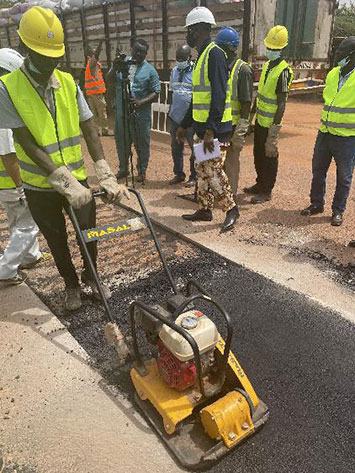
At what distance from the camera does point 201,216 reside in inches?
204

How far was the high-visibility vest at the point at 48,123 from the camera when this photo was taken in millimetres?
2672

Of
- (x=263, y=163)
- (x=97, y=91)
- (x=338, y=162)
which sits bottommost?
(x=263, y=163)

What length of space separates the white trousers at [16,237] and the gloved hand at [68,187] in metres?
1.12

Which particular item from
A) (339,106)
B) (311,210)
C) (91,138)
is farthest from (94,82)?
(91,138)

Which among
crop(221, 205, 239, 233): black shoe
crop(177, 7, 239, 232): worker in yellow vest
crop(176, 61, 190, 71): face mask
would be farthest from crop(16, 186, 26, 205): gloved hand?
crop(176, 61, 190, 71): face mask

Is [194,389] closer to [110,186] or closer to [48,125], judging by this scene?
[110,186]

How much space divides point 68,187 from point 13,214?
1271 millimetres

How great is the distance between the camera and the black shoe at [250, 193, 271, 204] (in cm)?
570

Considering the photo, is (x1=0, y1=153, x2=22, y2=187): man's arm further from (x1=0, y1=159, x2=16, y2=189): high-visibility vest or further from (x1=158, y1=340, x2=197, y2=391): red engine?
(x1=158, y1=340, x2=197, y2=391): red engine

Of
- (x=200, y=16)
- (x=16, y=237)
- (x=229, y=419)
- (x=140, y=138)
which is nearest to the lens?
(x=229, y=419)

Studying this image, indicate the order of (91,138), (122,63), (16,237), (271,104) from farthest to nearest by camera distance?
(122,63), (271,104), (16,237), (91,138)

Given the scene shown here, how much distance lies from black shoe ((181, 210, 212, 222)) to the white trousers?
6.86 feet

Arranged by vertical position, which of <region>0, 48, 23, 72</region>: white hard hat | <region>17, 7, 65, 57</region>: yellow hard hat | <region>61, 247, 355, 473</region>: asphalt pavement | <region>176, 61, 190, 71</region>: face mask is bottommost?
<region>61, 247, 355, 473</region>: asphalt pavement

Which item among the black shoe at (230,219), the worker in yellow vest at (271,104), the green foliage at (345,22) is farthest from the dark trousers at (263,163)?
the green foliage at (345,22)
